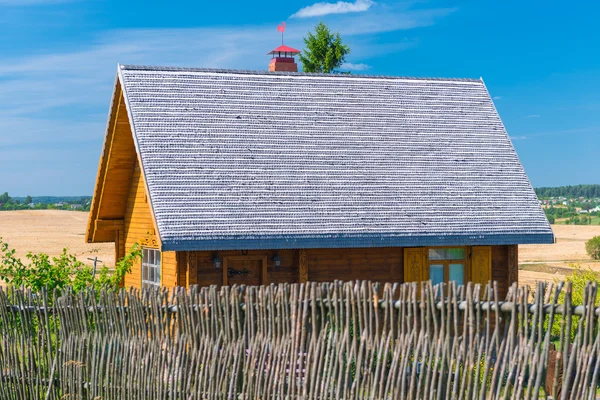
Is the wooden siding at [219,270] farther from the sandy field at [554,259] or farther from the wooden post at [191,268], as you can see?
the sandy field at [554,259]

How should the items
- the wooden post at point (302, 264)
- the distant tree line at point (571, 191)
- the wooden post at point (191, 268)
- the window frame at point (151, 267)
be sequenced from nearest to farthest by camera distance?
the wooden post at point (191, 268)
the wooden post at point (302, 264)
the window frame at point (151, 267)
the distant tree line at point (571, 191)

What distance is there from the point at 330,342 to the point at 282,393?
87cm

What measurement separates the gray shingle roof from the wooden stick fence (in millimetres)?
4987

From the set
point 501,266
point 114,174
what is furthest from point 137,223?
point 501,266

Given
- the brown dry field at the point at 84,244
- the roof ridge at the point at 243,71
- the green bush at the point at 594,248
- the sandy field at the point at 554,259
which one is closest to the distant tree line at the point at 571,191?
the brown dry field at the point at 84,244

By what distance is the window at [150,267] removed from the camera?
61.0 feet

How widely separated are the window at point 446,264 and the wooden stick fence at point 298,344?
28.1 ft

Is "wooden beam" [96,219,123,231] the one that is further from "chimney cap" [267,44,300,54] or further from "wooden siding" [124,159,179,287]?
"chimney cap" [267,44,300,54]

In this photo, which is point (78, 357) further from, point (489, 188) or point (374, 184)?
point (489, 188)

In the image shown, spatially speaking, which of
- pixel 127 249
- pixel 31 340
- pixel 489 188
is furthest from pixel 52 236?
pixel 31 340

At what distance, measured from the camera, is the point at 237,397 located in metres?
9.62

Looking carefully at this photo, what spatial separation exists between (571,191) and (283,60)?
17573 cm

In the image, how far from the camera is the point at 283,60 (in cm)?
2566

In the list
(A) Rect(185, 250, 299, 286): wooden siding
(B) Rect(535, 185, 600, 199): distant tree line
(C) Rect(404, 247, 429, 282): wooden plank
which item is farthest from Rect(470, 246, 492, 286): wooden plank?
(B) Rect(535, 185, 600, 199): distant tree line
